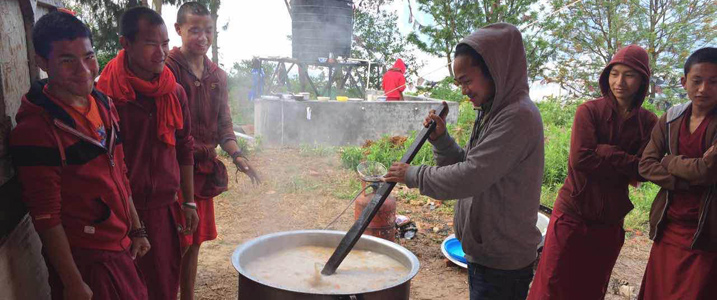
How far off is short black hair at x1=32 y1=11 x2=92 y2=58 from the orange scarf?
1.77ft

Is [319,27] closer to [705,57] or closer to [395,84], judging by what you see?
[395,84]

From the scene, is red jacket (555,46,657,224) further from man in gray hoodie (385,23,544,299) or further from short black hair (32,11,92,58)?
short black hair (32,11,92,58)

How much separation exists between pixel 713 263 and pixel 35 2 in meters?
3.74

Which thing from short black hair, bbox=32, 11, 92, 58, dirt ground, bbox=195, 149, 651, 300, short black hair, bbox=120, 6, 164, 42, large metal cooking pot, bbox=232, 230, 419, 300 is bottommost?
dirt ground, bbox=195, 149, 651, 300

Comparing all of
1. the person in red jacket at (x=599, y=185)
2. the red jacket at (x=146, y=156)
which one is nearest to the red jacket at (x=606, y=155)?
the person in red jacket at (x=599, y=185)

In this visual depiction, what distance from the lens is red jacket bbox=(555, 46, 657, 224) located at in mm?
2947

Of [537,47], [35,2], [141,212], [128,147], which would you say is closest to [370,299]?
[141,212]

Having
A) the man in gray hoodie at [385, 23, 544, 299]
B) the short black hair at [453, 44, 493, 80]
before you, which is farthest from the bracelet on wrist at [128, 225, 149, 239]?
the short black hair at [453, 44, 493, 80]

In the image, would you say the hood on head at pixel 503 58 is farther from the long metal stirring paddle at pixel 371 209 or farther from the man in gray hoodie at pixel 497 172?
the long metal stirring paddle at pixel 371 209

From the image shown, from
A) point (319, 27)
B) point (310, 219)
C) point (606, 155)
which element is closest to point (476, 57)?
point (606, 155)

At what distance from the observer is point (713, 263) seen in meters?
2.64

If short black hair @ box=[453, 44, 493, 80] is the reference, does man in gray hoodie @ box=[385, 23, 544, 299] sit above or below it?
below

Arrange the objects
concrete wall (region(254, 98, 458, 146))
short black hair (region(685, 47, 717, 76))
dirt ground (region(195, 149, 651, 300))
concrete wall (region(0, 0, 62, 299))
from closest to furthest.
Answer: concrete wall (region(0, 0, 62, 299)) → short black hair (region(685, 47, 717, 76)) → dirt ground (region(195, 149, 651, 300)) → concrete wall (region(254, 98, 458, 146))

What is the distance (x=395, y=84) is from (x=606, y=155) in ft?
29.6
